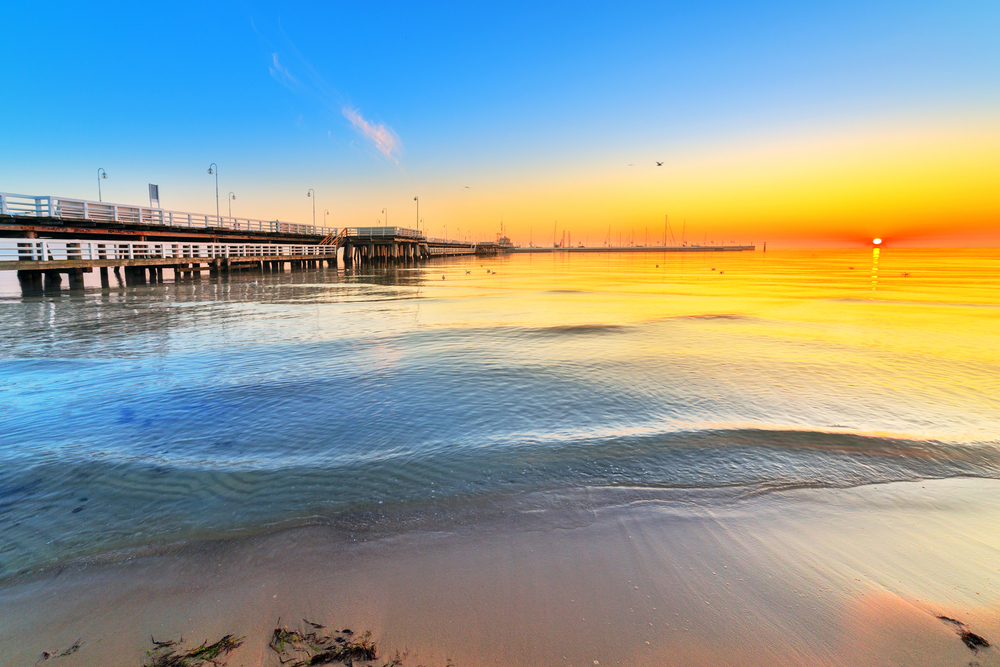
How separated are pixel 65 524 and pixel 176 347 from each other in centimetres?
793

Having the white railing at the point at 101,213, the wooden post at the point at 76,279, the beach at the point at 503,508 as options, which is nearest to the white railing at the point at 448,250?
the white railing at the point at 101,213

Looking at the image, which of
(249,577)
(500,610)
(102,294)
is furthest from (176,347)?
(102,294)

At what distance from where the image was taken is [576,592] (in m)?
3.00

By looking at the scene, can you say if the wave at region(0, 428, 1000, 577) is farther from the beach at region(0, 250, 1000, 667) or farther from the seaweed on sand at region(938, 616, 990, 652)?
the seaweed on sand at region(938, 616, 990, 652)

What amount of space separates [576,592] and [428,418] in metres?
3.77

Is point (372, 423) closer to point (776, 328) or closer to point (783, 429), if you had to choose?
point (783, 429)

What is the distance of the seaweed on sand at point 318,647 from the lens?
8.07ft

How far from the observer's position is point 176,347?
35.5ft

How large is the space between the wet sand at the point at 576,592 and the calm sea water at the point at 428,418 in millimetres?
515

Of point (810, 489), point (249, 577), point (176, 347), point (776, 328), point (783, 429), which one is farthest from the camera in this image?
point (776, 328)

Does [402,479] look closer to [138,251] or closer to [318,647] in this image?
[318,647]

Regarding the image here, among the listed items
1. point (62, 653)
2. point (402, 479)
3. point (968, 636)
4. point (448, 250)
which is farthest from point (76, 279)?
point (448, 250)

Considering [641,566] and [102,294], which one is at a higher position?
[102,294]

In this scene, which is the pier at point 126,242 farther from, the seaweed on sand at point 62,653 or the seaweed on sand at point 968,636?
the seaweed on sand at point 968,636
